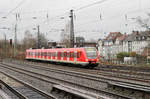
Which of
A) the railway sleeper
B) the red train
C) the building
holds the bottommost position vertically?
the railway sleeper

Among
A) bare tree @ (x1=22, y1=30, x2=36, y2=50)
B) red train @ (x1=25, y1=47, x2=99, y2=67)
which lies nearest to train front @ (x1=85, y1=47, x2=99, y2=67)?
red train @ (x1=25, y1=47, x2=99, y2=67)

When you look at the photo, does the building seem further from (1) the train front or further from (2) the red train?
(1) the train front

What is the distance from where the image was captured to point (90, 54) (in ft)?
82.7

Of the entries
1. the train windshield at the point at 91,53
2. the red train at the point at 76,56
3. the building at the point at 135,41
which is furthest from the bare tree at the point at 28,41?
the train windshield at the point at 91,53

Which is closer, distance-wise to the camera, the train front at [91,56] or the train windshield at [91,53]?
the train front at [91,56]

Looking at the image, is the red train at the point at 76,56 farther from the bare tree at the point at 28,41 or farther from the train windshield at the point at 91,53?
the bare tree at the point at 28,41

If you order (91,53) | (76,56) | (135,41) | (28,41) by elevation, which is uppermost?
(28,41)

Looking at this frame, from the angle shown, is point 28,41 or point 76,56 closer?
point 76,56

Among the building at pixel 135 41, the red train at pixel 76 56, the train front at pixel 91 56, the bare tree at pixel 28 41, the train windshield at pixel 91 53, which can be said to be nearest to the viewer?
the train front at pixel 91 56

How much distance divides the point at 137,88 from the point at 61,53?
72.2 feet

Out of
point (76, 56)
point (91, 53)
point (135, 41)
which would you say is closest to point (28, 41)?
point (135, 41)

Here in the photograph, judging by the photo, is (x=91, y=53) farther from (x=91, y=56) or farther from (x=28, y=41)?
(x=28, y=41)

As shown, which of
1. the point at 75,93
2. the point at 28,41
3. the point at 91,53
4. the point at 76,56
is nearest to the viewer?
the point at 75,93

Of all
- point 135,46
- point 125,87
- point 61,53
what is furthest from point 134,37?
point 125,87
